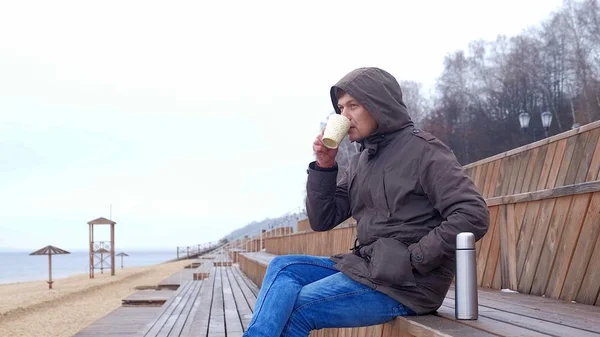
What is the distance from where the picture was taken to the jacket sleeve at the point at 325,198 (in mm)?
2893

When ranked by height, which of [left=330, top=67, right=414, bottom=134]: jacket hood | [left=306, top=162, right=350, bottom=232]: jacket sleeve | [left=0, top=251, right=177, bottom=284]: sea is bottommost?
[left=0, top=251, right=177, bottom=284]: sea

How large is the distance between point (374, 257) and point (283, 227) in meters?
17.0

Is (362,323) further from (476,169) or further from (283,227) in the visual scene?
(283,227)

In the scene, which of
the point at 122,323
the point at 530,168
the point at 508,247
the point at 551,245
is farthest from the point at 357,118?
the point at 122,323

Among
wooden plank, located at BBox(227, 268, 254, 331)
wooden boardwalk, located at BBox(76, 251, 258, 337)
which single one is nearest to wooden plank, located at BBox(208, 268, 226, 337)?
wooden boardwalk, located at BBox(76, 251, 258, 337)

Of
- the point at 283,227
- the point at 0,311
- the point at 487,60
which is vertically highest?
the point at 487,60

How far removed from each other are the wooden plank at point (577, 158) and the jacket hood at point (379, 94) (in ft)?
9.19

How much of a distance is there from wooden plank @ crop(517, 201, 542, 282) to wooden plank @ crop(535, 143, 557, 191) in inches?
69.1

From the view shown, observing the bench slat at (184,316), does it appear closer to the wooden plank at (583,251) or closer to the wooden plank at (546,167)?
the wooden plank at (583,251)

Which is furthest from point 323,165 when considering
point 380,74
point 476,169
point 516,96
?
point 516,96

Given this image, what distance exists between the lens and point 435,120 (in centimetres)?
4541

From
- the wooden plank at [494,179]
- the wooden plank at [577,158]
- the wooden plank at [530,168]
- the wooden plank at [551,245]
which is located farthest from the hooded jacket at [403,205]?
the wooden plank at [494,179]

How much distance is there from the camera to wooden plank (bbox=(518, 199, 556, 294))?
3689 millimetres

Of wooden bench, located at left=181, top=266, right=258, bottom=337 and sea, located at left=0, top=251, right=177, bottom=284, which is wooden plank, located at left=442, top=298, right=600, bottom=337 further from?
sea, located at left=0, top=251, right=177, bottom=284
